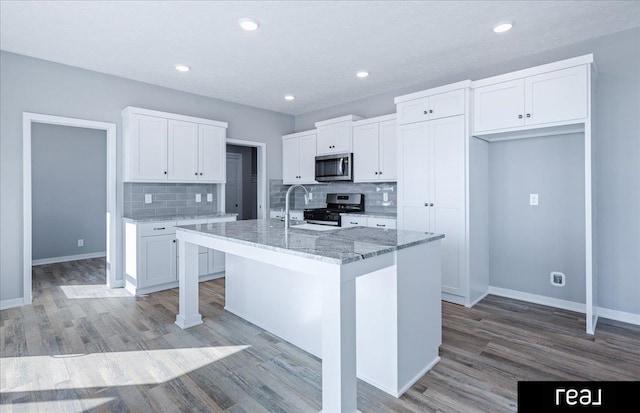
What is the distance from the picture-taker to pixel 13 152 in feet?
11.4

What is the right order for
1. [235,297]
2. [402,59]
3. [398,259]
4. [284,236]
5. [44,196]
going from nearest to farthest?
[398,259], [284,236], [235,297], [402,59], [44,196]

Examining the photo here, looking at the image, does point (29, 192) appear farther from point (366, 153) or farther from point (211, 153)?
point (366, 153)

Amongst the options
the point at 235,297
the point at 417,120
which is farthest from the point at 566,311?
the point at 235,297

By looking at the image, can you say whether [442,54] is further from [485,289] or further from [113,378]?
[113,378]

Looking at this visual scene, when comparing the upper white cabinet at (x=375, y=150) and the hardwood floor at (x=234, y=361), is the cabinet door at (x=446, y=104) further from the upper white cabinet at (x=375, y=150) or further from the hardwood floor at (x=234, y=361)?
the hardwood floor at (x=234, y=361)

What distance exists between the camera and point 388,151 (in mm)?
4477

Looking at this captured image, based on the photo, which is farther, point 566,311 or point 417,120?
point 417,120

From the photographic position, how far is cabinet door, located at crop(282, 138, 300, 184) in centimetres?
576

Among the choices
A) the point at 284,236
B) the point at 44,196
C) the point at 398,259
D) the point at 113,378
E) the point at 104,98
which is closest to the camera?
the point at 398,259

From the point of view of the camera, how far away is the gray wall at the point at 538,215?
3316 millimetres

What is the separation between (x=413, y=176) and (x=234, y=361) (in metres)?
2.68

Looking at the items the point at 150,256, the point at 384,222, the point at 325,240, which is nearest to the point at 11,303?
the point at 150,256

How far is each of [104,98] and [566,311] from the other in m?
5.58

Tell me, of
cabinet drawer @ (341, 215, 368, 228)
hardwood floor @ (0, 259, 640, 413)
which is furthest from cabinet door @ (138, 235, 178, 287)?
cabinet drawer @ (341, 215, 368, 228)
